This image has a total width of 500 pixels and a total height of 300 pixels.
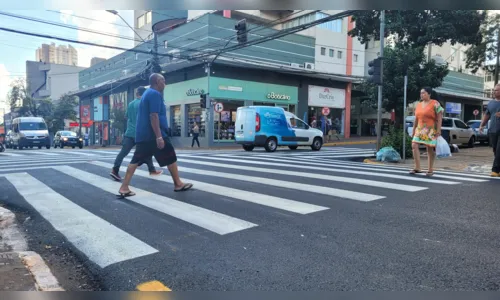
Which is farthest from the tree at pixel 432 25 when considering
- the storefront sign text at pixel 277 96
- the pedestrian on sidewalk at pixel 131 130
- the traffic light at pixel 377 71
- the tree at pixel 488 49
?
the pedestrian on sidewalk at pixel 131 130

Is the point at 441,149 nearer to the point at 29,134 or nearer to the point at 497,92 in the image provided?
the point at 497,92

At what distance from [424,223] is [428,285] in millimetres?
1658

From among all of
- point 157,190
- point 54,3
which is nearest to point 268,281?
point 54,3

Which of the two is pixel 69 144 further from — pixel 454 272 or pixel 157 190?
pixel 454 272

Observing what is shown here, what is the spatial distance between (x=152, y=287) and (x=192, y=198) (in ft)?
9.48

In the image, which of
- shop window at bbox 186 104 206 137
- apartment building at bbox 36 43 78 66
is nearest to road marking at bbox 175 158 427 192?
apartment building at bbox 36 43 78 66

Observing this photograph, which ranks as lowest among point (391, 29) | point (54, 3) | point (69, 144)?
point (69, 144)

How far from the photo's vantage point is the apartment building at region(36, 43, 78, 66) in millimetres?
13159

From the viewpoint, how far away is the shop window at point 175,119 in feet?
90.5

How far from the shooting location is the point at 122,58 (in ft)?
104

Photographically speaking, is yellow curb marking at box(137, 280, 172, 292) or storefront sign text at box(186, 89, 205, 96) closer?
yellow curb marking at box(137, 280, 172, 292)

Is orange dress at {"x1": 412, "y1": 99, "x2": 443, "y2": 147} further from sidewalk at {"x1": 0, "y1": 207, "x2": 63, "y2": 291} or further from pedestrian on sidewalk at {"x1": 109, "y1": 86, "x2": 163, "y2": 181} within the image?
sidewalk at {"x1": 0, "y1": 207, "x2": 63, "y2": 291}

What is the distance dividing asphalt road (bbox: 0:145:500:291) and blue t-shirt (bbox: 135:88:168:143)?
95cm

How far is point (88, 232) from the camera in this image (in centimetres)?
405
